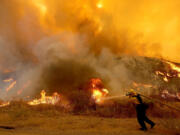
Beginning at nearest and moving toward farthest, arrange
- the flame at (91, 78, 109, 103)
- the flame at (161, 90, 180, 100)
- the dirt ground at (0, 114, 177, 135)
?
the dirt ground at (0, 114, 177, 135) → the flame at (91, 78, 109, 103) → the flame at (161, 90, 180, 100)

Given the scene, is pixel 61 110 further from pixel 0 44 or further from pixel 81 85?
pixel 0 44

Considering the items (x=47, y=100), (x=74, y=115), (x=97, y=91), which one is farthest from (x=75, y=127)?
(x=97, y=91)

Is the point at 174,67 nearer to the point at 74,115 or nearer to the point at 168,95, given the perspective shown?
the point at 168,95

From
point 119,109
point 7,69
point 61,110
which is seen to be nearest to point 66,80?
point 61,110

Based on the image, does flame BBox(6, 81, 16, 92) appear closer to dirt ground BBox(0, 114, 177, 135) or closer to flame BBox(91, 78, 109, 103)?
dirt ground BBox(0, 114, 177, 135)

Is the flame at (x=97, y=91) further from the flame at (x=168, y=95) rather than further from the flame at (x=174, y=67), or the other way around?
the flame at (x=174, y=67)

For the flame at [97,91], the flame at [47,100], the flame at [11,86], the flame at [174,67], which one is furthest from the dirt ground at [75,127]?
the flame at [174,67]

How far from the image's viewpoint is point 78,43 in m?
19.3

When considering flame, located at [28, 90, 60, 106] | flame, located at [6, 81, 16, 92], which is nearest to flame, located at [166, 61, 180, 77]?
flame, located at [28, 90, 60, 106]

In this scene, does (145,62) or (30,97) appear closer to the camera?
(30,97)

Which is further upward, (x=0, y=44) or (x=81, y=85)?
(x=0, y=44)

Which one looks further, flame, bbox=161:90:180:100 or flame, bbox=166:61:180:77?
flame, bbox=166:61:180:77

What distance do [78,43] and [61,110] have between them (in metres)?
9.83

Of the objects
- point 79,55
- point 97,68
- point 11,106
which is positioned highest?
point 79,55
